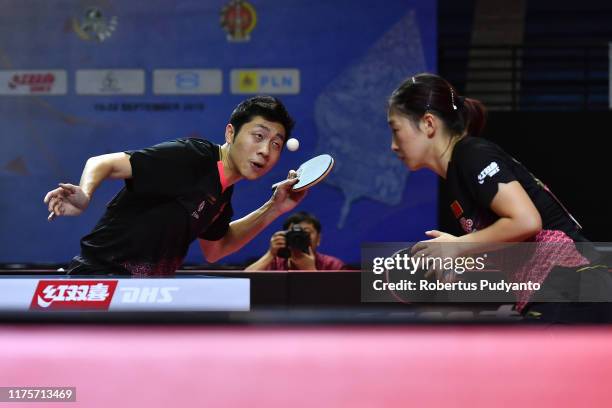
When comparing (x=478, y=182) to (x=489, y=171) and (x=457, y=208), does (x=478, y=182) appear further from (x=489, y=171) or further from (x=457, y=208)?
(x=457, y=208)

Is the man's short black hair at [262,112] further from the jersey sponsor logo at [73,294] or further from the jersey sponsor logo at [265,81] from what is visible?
the jersey sponsor logo at [265,81]

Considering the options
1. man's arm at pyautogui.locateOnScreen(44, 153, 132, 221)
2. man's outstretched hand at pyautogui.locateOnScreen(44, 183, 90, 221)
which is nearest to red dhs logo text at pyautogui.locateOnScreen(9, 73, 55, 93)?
man's arm at pyautogui.locateOnScreen(44, 153, 132, 221)

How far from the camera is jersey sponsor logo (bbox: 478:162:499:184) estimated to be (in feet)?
5.57

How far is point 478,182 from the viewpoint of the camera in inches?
67.3

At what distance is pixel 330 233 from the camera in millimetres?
5938

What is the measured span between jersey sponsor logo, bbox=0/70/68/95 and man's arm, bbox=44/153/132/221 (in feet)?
13.4

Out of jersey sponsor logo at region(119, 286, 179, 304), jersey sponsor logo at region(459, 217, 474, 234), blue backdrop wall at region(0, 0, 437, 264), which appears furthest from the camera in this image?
blue backdrop wall at region(0, 0, 437, 264)

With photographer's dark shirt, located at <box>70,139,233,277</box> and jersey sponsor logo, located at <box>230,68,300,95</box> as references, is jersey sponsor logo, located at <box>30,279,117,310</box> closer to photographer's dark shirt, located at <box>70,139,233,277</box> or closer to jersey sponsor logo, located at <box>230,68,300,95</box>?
photographer's dark shirt, located at <box>70,139,233,277</box>

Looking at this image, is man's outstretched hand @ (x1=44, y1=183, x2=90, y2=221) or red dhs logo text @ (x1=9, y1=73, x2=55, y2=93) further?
red dhs logo text @ (x1=9, y1=73, x2=55, y2=93)

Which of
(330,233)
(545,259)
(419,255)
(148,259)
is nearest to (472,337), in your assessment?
(419,255)

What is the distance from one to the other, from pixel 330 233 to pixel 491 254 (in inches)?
165

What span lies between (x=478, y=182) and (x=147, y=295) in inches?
30.1

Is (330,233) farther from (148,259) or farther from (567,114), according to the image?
(148,259)

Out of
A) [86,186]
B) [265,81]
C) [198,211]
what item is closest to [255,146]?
[198,211]
